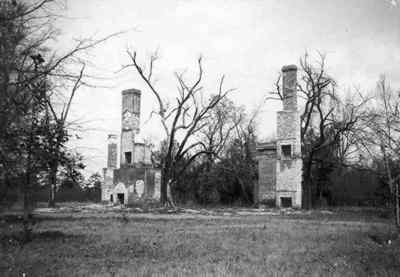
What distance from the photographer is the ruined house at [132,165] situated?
31078 millimetres

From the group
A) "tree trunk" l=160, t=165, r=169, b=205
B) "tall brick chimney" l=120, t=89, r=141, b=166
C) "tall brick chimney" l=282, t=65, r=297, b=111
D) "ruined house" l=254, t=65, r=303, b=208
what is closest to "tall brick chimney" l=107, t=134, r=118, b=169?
"tall brick chimney" l=120, t=89, r=141, b=166

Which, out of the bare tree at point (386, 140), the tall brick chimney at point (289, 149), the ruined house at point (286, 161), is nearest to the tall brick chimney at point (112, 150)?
the ruined house at point (286, 161)

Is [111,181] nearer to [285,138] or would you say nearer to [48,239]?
[285,138]

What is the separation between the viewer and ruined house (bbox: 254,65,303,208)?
26641 millimetres

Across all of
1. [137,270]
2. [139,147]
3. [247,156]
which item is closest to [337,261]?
[137,270]

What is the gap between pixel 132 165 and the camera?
3167cm

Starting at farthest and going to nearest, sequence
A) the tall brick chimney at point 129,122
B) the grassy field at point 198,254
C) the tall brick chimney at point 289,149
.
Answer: the tall brick chimney at point 129,122 → the tall brick chimney at point 289,149 → the grassy field at point 198,254

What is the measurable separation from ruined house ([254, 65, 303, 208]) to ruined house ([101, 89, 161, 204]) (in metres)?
8.21

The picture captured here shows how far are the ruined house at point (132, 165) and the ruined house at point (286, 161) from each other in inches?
323

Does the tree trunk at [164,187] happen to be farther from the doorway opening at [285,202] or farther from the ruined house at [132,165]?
the doorway opening at [285,202]

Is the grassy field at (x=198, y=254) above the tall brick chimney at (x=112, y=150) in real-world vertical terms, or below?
below

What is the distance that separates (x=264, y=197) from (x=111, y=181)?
1263 centimetres

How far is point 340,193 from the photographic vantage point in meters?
32.6

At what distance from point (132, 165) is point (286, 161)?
11.4 meters
